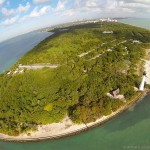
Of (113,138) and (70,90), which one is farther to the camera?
(70,90)

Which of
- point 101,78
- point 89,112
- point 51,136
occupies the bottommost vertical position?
point 51,136

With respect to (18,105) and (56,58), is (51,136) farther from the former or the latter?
(56,58)

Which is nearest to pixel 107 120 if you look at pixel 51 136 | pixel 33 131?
pixel 51 136

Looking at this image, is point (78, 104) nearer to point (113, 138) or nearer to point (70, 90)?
point (70, 90)

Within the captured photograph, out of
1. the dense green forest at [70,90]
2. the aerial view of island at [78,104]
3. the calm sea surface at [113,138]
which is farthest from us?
the dense green forest at [70,90]

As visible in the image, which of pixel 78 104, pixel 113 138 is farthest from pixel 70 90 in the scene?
pixel 113 138

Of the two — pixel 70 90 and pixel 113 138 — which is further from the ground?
pixel 70 90

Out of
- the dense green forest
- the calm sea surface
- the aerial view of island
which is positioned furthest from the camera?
the dense green forest

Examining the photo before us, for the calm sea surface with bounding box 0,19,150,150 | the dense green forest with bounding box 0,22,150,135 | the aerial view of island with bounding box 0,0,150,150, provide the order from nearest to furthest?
the calm sea surface with bounding box 0,19,150,150 < the aerial view of island with bounding box 0,0,150,150 < the dense green forest with bounding box 0,22,150,135
